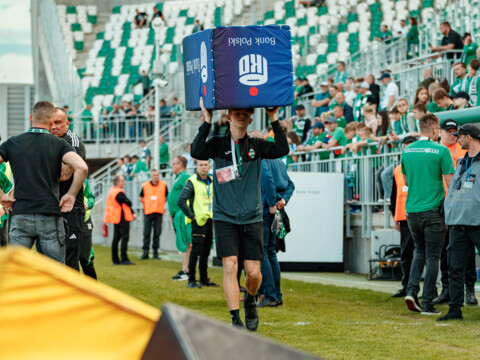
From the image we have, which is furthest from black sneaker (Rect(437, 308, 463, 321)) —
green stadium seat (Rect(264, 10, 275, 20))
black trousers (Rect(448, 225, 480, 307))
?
green stadium seat (Rect(264, 10, 275, 20))

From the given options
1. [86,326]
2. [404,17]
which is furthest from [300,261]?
[404,17]

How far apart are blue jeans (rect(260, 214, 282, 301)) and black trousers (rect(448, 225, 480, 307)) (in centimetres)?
207

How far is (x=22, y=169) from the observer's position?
7117mm

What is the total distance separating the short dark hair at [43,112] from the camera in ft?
23.4

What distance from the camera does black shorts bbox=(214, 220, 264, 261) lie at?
24.2 feet

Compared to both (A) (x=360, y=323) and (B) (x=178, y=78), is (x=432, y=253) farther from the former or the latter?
(B) (x=178, y=78)

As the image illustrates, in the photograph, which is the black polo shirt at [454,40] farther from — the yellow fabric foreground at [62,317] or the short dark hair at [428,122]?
the yellow fabric foreground at [62,317]

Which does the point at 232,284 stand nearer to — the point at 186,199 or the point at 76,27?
the point at 186,199

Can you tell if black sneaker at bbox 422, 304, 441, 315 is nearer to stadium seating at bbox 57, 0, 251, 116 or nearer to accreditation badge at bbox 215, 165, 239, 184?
accreditation badge at bbox 215, 165, 239, 184

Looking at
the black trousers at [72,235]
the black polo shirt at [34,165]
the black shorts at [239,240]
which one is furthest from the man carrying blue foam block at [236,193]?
the black trousers at [72,235]

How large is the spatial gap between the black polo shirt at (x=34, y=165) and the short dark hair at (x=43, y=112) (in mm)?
98

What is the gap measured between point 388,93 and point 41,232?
1188 centimetres

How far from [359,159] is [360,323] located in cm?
700

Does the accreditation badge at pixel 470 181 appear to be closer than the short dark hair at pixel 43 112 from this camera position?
No
